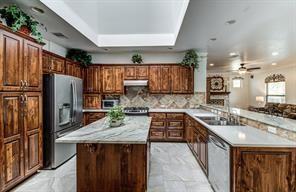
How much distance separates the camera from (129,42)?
18.5 ft

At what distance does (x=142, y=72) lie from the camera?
614 cm

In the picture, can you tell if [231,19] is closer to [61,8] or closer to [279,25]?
[279,25]

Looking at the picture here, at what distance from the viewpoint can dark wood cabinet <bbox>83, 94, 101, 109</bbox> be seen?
247 inches

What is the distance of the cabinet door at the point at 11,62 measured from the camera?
2.74m

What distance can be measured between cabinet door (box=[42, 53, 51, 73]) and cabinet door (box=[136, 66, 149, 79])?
263cm

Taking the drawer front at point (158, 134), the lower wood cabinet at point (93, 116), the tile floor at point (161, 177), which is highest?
the lower wood cabinet at point (93, 116)

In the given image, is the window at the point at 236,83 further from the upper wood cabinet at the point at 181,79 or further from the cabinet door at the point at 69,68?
the cabinet door at the point at 69,68

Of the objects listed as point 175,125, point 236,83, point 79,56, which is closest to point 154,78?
point 175,125

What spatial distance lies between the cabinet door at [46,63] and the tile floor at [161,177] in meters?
2.01

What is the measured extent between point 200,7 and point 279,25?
75.5 inches

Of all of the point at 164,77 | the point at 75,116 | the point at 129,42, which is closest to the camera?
the point at 75,116

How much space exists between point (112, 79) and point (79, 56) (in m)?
1.19

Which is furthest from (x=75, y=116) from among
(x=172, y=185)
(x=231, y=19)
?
(x=231, y=19)

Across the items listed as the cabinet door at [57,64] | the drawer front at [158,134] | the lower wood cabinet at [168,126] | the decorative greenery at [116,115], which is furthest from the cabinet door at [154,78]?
the decorative greenery at [116,115]
